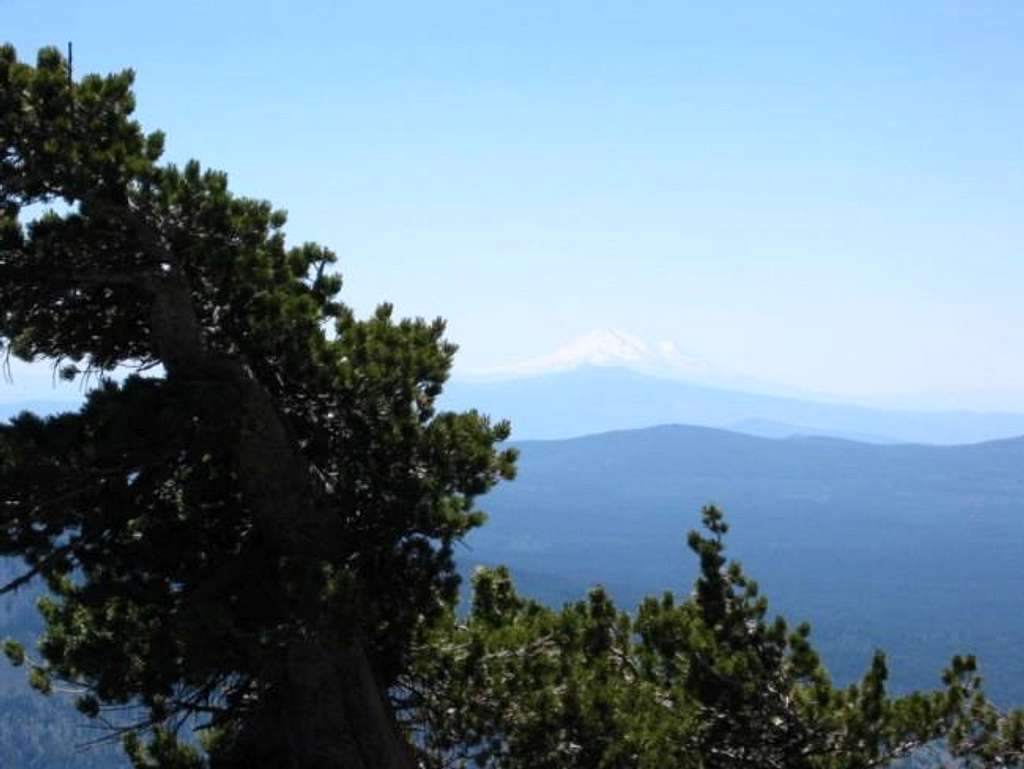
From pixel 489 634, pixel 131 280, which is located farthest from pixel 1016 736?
pixel 131 280

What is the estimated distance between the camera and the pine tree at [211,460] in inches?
375

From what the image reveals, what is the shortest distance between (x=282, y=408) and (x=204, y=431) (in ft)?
4.03

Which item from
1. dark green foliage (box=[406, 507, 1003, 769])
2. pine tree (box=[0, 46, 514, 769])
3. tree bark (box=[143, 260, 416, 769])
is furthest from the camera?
dark green foliage (box=[406, 507, 1003, 769])

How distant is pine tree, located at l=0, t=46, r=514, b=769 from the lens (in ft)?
31.2

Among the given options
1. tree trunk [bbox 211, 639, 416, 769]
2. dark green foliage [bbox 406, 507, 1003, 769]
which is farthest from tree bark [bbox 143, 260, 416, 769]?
dark green foliage [bbox 406, 507, 1003, 769]

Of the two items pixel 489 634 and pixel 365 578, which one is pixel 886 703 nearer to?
pixel 489 634

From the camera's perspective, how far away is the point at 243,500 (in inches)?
422

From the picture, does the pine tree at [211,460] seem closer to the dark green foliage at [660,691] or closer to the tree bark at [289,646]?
the tree bark at [289,646]

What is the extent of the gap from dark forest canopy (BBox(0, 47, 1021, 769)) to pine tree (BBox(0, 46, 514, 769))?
25mm

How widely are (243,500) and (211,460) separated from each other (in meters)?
0.50

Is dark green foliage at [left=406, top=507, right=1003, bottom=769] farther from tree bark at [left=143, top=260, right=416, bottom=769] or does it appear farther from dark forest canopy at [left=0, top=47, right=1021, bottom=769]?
tree bark at [left=143, top=260, right=416, bottom=769]

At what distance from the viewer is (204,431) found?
982 cm

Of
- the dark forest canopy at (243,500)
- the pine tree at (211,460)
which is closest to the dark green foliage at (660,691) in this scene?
the dark forest canopy at (243,500)

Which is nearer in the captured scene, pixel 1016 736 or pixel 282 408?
pixel 282 408
